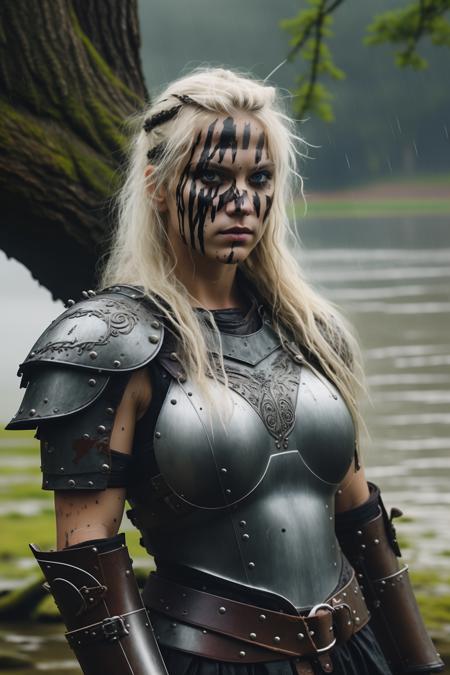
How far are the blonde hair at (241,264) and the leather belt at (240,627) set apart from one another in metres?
0.39

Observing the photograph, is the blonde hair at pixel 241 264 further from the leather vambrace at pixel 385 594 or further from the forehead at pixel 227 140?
the leather vambrace at pixel 385 594

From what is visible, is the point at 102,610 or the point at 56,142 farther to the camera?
the point at 56,142

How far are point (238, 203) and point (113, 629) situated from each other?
0.81m

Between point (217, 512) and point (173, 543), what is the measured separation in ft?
0.35

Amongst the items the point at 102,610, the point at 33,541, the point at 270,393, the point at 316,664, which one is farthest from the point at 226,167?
the point at 33,541

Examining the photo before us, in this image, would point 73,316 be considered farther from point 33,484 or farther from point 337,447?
point 33,484

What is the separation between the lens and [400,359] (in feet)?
33.2

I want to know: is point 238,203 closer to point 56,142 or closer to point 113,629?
point 113,629

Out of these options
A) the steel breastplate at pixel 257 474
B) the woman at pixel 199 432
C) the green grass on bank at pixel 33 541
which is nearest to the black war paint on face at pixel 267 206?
the woman at pixel 199 432

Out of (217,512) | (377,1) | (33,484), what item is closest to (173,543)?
(217,512)

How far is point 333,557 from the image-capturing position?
2211 millimetres

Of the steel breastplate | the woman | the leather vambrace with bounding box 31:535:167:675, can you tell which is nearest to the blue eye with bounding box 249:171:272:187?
the woman

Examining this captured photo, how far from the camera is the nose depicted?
213 centimetres

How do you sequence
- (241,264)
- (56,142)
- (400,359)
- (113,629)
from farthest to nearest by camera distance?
(400,359), (56,142), (241,264), (113,629)
